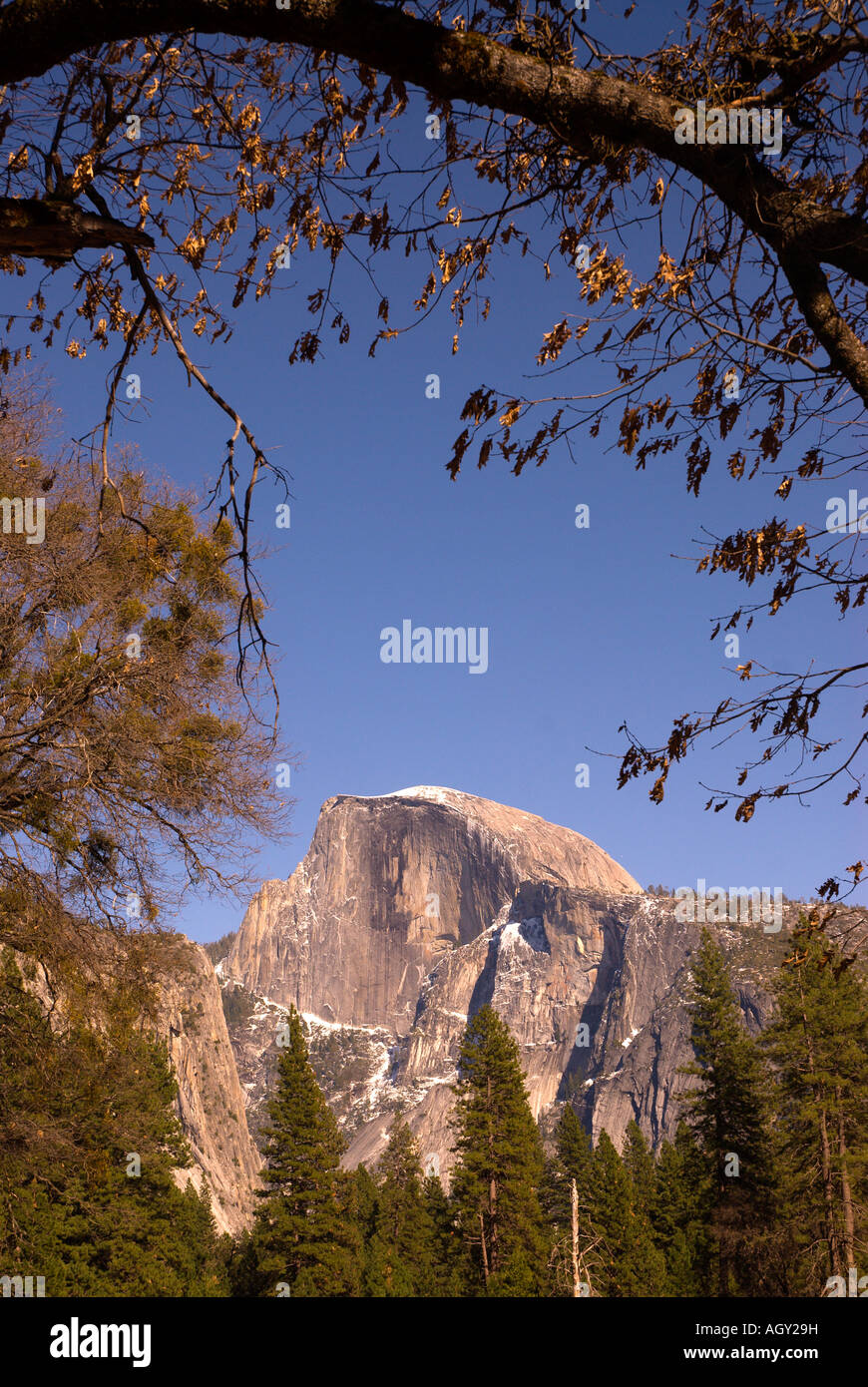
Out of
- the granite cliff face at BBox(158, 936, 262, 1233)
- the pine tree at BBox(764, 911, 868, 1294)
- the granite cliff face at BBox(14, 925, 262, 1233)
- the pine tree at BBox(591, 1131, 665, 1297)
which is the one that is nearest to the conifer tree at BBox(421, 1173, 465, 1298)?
the pine tree at BBox(591, 1131, 665, 1297)

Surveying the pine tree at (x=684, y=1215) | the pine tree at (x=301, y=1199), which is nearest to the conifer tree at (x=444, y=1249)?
the pine tree at (x=301, y=1199)

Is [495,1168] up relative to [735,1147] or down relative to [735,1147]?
down

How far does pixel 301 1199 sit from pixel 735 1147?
49.5 ft

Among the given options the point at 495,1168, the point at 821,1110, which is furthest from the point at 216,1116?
the point at 821,1110

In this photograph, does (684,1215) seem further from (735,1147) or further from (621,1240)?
(735,1147)

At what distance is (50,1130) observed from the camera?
10.4 metres

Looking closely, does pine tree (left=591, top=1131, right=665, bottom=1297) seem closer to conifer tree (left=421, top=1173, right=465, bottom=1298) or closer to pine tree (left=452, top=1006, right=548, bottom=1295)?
pine tree (left=452, top=1006, right=548, bottom=1295)

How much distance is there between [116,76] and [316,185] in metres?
0.98

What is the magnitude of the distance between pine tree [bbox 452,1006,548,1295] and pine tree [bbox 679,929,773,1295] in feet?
20.8

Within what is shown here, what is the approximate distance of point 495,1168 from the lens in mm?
33250

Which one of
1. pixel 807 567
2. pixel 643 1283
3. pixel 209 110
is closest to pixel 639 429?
pixel 807 567

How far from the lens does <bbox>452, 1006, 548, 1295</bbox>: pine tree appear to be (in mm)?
32844
